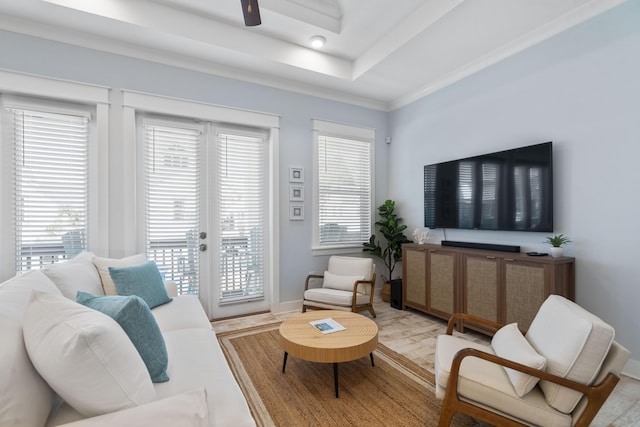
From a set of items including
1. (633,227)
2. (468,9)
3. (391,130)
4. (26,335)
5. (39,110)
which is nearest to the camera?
(26,335)

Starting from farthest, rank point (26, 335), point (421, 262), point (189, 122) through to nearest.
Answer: point (421, 262)
point (189, 122)
point (26, 335)

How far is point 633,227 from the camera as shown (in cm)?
242

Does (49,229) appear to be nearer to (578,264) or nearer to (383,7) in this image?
(383,7)

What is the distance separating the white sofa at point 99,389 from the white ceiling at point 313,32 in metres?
2.37

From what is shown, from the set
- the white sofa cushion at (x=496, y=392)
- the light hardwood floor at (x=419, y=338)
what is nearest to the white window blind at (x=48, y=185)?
the light hardwood floor at (x=419, y=338)

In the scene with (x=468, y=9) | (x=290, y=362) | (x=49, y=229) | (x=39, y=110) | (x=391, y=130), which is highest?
(x=468, y=9)

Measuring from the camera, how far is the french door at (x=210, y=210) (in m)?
3.37

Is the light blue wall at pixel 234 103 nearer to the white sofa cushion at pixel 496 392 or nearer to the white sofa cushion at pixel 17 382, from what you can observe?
the white sofa cushion at pixel 17 382

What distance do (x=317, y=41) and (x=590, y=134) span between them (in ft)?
9.32

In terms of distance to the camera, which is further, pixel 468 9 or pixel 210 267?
pixel 210 267

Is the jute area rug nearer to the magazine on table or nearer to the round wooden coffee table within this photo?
the round wooden coffee table

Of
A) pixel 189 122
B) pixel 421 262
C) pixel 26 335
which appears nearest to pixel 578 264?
pixel 421 262

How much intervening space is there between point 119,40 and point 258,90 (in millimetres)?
1487

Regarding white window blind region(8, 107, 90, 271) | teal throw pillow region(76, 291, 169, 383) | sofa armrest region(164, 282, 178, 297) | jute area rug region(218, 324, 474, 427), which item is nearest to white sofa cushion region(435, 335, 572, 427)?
jute area rug region(218, 324, 474, 427)
